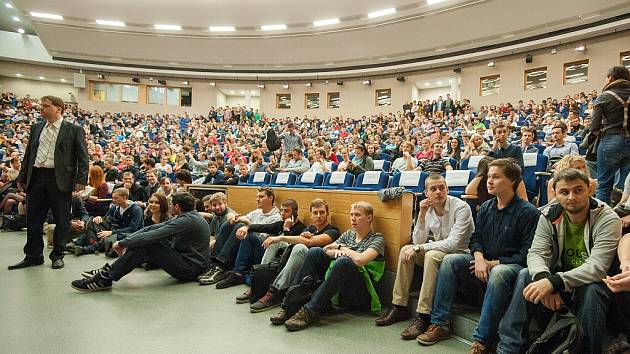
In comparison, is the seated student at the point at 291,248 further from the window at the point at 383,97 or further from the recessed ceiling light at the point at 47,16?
the recessed ceiling light at the point at 47,16

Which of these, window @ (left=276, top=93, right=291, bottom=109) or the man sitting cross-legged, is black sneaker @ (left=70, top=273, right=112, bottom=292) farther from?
window @ (left=276, top=93, right=291, bottom=109)

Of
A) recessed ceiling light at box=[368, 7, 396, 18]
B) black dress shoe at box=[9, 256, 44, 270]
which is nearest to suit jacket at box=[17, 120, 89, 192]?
black dress shoe at box=[9, 256, 44, 270]

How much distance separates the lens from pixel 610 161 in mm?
2766

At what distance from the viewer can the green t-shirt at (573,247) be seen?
67.5 inches

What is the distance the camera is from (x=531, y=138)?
4.72 meters

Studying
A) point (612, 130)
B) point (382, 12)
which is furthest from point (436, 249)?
point (382, 12)

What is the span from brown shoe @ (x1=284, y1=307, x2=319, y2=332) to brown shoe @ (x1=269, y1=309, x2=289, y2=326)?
69 mm

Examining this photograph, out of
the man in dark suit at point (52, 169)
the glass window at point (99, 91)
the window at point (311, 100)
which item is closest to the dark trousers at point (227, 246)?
the man in dark suit at point (52, 169)

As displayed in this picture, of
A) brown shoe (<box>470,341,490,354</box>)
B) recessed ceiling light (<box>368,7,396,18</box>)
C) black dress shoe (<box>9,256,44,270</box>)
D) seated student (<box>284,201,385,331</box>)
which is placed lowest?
black dress shoe (<box>9,256,44,270</box>)

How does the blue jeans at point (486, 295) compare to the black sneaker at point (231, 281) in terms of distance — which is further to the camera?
the black sneaker at point (231, 281)

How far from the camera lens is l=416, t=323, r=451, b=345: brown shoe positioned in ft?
6.73

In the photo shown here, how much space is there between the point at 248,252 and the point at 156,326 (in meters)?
1.16

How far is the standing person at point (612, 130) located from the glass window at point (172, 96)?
19.1 metres

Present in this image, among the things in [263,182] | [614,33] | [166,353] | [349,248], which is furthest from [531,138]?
[614,33]
